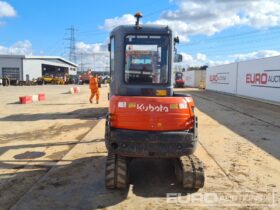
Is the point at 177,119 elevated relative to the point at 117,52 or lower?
lower

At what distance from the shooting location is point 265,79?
23500 millimetres

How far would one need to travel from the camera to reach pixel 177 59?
841 centimetres

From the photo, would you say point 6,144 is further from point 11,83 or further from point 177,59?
point 11,83

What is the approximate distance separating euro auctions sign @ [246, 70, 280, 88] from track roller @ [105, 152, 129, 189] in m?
17.8

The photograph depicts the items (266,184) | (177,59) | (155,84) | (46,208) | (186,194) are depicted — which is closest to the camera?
(46,208)

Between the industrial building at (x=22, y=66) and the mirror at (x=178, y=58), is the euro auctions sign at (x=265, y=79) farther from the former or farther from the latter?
the industrial building at (x=22, y=66)

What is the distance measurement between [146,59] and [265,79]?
18.0 m

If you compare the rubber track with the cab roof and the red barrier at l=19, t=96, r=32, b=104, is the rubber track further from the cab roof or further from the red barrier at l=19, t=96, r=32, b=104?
the red barrier at l=19, t=96, r=32, b=104

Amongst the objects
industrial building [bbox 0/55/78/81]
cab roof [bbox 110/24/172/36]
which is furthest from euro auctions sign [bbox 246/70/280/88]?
A: industrial building [bbox 0/55/78/81]

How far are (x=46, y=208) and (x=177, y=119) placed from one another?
241cm

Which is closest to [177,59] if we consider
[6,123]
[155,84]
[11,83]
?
[155,84]

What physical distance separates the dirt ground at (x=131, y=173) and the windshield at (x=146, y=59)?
5.77 ft

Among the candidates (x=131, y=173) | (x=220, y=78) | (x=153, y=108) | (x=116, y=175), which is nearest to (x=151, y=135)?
(x=153, y=108)

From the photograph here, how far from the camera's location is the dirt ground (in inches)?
218
